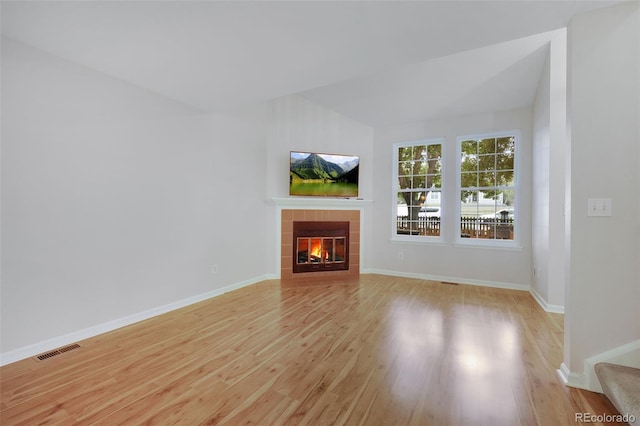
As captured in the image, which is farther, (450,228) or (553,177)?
(450,228)

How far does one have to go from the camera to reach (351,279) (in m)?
4.79

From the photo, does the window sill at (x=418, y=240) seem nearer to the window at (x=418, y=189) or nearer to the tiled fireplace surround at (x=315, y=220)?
the window at (x=418, y=189)

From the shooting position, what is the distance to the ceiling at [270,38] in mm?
1803

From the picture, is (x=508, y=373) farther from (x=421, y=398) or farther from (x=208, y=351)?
(x=208, y=351)

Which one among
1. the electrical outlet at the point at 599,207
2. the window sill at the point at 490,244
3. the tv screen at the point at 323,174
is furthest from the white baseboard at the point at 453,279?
the electrical outlet at the point at 599,207

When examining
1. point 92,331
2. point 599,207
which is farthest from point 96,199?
point 599,207

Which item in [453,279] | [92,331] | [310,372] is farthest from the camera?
[453,279]

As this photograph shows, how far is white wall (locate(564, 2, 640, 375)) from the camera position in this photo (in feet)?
5.81

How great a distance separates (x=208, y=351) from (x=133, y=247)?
4.60ft

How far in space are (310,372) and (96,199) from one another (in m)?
2.44

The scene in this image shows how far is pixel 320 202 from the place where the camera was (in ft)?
16.0

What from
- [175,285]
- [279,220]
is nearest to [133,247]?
[175,285]

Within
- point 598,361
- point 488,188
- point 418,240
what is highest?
point 488,188

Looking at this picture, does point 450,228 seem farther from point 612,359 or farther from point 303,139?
point 612,359
